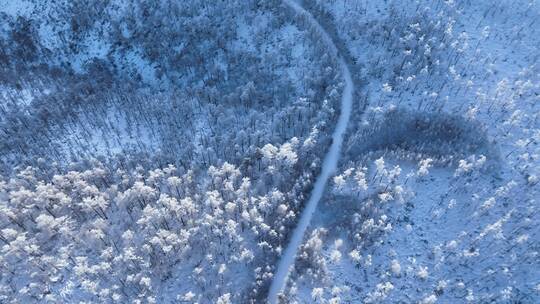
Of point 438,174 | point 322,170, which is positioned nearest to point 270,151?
point 322,170

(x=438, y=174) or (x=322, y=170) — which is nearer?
(x=438, y=174)

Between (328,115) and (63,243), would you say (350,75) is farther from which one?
(63,243)

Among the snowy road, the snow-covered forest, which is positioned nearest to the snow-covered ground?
the snow-covered forest

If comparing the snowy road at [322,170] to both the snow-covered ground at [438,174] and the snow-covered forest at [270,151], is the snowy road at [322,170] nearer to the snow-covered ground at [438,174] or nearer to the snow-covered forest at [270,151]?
the snow-covered forest at [270,151]

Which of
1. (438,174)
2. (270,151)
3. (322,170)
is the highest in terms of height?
(270,151)

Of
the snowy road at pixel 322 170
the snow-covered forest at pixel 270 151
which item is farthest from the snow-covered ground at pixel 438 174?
the snowy road at pixel 322 170

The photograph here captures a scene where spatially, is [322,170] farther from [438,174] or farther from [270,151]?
[438,174]
